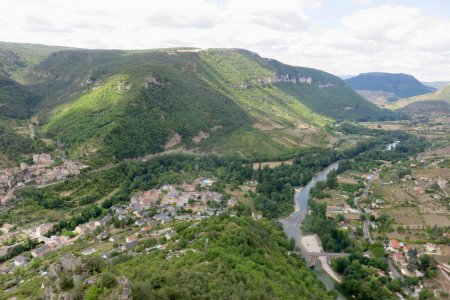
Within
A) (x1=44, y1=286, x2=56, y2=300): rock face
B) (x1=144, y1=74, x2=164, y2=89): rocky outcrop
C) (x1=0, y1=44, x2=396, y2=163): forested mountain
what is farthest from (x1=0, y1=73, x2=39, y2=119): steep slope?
(x1=44, y1=286, x2=56, y2=300): rock face

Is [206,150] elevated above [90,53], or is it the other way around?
[90,53]

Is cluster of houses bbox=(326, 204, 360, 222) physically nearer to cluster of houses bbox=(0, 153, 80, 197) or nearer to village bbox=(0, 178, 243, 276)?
village bbox=(0, 178, 243, 276)

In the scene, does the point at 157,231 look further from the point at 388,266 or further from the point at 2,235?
the point at 388,266

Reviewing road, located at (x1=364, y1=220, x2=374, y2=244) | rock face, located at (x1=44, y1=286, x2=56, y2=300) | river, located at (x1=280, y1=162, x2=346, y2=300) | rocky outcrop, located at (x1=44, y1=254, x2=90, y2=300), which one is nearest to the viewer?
rocky outcrop, located at (x1=44, y1=254, x2=90, y2=300)

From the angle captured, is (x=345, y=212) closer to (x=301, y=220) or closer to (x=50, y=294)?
(x=301, y=220)

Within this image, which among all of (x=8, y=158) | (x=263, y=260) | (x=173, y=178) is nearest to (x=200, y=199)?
(x=173, y=178)

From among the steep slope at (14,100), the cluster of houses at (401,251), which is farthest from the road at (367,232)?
the steep slope at (14,100)
